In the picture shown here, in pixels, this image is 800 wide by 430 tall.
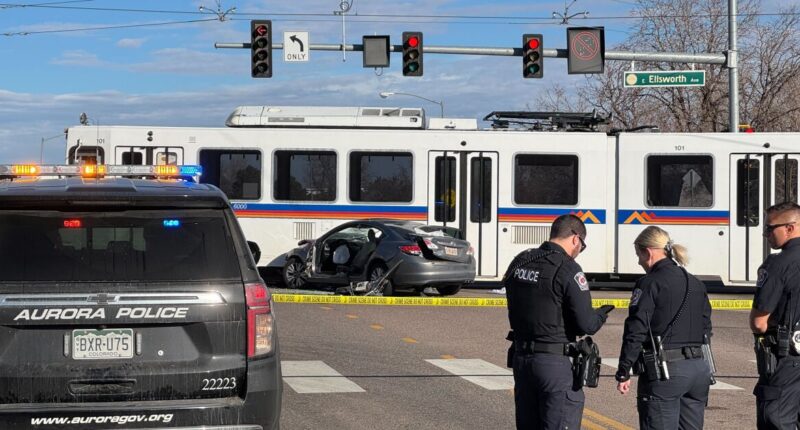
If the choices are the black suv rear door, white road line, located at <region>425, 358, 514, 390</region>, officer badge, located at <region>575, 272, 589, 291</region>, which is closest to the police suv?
the black suv rear door

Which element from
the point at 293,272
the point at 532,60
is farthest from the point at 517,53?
the point at 293,272

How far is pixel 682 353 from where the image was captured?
21.2 feet

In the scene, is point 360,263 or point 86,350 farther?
point 360,263

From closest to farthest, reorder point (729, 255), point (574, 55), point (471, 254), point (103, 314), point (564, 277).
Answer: point (103, 314), point (564, 277), point (471, 254), point (729, 255), point (574, 55)

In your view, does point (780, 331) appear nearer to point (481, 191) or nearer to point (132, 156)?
point (481, 191)

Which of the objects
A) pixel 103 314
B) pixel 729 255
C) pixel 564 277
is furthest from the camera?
pixel 729 255

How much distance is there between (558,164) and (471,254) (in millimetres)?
3913

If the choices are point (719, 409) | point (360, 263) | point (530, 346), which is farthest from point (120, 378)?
point (360, 263)

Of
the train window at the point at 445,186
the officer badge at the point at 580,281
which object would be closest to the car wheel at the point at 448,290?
the train window at the point at 445,186

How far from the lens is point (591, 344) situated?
6141 millimetres

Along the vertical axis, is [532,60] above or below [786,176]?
above

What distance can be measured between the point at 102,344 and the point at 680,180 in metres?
18.6

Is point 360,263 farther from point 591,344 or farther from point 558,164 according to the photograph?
point 591,344

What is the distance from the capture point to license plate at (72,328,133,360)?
5520mm
